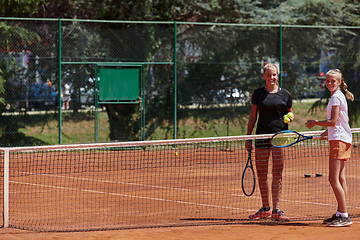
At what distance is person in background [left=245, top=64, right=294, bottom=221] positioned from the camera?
6.32 m

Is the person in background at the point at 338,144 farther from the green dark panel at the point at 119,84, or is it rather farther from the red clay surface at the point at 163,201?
the green dark panel at the point at 119,84

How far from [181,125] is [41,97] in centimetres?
370

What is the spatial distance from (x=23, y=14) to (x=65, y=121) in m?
3.87

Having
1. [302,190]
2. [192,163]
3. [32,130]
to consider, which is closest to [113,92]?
[32,130]

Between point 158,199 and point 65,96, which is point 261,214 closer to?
point 158,199

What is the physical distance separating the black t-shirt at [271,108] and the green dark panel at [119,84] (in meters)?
7.39

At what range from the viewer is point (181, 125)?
1400 cm

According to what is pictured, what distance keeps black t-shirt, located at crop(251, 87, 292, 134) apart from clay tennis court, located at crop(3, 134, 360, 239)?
1147mm

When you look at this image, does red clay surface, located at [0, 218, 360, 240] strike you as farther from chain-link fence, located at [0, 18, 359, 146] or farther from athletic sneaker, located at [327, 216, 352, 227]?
chain-link fence, located at [0, 18, 359, 146]

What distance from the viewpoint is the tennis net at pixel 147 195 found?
6.32 meters

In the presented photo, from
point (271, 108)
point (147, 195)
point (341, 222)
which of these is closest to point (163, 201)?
A: point (147, 195)

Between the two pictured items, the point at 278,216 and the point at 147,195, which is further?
the point at 147,195

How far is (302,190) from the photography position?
840 centimetres

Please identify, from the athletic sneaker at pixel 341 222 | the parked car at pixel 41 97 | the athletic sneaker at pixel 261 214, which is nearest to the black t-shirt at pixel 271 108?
the athletic sneaker at pixel 261 214
